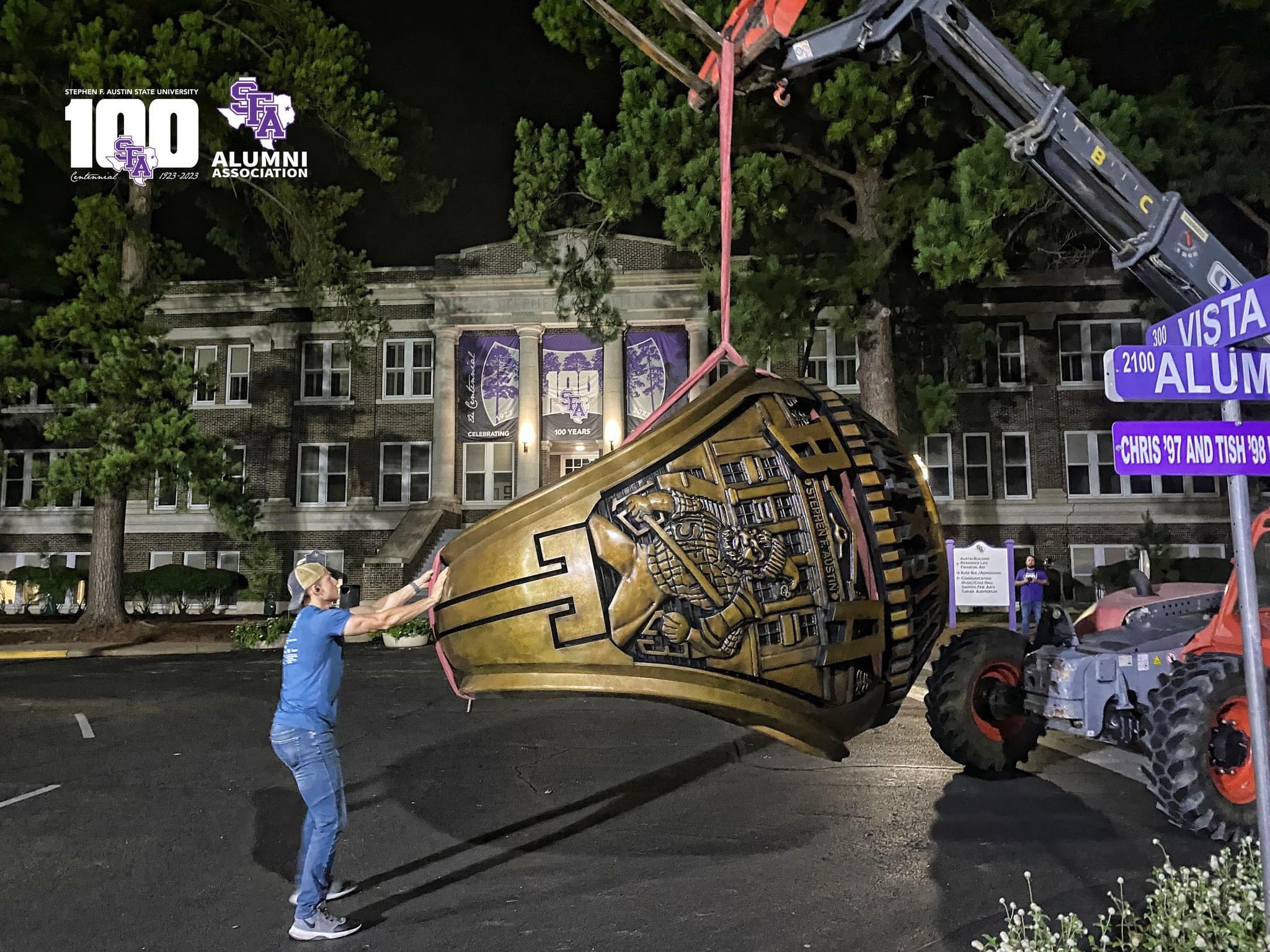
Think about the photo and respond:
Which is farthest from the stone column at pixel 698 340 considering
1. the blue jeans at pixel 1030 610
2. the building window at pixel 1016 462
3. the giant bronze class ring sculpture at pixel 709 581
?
the giant bronze class ring sculpture at pixel 709 581

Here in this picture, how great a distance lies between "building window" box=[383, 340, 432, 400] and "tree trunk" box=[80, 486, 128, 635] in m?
10.7

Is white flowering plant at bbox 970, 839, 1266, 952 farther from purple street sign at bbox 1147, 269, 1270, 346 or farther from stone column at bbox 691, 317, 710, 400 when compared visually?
stone column at bbox 691, 317, 710, 400

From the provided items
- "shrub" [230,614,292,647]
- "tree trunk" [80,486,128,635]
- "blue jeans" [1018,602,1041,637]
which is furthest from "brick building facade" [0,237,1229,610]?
"blue jeans" [1018,602,1041,637]

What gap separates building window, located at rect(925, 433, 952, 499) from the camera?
2850cm

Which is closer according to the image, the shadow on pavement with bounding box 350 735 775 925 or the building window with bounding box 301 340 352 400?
the shadow on pavement with bounding box 350 735 775 925

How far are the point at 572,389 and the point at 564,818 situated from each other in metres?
22.4

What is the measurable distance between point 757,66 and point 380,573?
73.5 ft

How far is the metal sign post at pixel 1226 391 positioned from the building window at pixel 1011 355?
27256 millimetres

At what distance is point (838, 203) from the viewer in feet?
58.9

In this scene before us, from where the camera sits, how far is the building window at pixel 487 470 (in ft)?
94.2

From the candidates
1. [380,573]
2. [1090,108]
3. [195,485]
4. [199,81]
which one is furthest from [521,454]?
[1090,108]

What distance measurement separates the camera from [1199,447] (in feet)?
10.2

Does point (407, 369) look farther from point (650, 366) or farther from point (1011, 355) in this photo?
point (1011, 355)

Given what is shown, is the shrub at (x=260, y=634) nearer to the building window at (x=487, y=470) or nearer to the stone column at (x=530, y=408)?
the stone column at (x=530, y=408)
